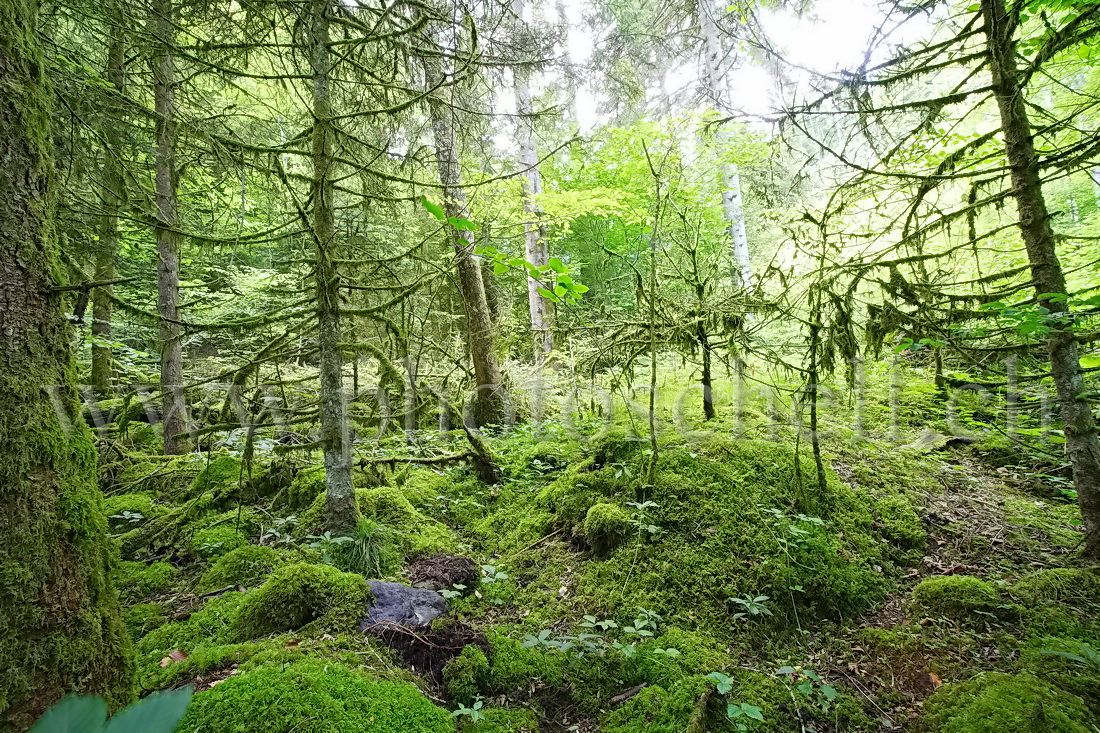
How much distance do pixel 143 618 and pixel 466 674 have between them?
92.9 inches

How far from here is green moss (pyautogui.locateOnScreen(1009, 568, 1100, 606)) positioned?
9.91 ft

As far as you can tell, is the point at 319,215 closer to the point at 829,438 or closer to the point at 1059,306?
the point at 1059,306

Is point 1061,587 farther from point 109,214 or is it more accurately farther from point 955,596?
point 109,214

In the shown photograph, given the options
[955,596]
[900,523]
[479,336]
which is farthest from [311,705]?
[479,336]

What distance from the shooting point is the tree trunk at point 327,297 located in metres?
3.64

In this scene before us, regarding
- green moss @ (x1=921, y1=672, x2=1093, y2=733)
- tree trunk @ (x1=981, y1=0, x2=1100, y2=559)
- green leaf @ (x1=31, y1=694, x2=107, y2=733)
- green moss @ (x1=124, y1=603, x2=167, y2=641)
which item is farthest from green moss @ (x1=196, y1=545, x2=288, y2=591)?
tree trunk @ (x1=981, y1=0, x2=1100, y2=559)

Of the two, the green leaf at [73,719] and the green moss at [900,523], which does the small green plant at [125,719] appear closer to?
the green leaf at [73,719]

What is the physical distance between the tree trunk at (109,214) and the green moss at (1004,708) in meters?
4.70

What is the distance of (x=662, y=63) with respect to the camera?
1527 centimetres

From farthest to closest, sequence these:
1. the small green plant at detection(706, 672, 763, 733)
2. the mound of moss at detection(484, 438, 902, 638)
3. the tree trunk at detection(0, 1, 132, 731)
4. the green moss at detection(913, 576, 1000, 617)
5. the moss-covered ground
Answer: the mound of moss at detection(484, 438, 902, 638), the green moss at detection(913, 576, 1000, 617), the moss-covered ground, the small green plant at detection(706, 672, 763, 733), the tree trunk at detection(0, 1, 132, 731)

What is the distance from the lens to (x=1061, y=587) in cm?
308

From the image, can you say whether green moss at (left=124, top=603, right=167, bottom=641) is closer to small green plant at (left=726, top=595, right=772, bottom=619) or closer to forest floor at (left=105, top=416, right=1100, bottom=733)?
forest floor at (left=105, top=416, right=1100, bottom=733)

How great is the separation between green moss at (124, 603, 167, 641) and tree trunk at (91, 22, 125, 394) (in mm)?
2192

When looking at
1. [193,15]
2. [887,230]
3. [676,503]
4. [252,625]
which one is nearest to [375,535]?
[252,625]
